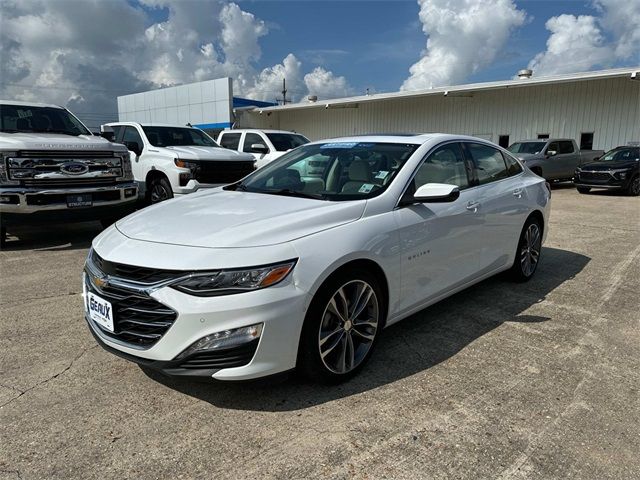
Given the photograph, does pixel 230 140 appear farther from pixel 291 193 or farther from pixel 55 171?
pixel 291 193

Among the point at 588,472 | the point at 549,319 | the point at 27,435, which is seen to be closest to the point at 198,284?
the point at 27,435

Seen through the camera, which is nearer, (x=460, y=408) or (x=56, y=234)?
(x=460, y=408)

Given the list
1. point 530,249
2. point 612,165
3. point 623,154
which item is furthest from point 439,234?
point 623,154

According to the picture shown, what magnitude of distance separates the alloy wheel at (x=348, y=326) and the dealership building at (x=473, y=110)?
1795 centimetres

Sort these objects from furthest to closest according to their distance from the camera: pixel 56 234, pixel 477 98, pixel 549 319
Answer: pixel 477 98 < pixel 56 234 < pixel 549 319

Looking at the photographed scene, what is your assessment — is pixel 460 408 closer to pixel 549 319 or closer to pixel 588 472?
pixel 588 472

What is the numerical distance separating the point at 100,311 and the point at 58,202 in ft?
14.8

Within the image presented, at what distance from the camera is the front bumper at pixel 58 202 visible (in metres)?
6.34

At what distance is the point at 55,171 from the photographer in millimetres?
6652

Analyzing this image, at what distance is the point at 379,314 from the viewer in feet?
10.8

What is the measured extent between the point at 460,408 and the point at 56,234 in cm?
751

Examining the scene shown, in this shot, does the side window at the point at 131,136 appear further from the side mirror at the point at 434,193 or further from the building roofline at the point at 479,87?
the building roofline at the point at 479,87

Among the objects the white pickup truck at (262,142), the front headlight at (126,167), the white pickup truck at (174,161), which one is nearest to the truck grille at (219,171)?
the white pickup truck at (174,161)

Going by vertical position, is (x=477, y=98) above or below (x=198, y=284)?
above
